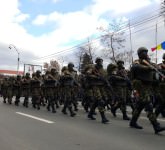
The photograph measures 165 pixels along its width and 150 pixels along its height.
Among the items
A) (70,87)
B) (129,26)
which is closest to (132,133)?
(70,87)

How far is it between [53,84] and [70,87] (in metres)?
2.45

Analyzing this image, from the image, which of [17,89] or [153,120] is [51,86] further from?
[153,120]

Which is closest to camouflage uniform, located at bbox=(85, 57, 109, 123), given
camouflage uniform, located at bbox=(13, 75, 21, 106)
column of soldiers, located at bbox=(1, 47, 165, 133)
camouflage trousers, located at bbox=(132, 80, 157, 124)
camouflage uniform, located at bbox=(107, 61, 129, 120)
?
column of soldiers, located at bbox=(1, 47, 165, 133)

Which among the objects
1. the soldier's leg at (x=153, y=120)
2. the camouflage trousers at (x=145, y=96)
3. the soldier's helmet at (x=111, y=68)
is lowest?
the soldier's leg at (x=153, y=120)

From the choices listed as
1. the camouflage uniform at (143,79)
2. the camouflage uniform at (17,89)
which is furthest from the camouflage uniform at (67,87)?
the camouflage uniform at (17,89)

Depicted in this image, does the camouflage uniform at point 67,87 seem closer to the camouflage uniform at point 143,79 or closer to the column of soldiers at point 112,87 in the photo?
the column of soldiers at point 112,87

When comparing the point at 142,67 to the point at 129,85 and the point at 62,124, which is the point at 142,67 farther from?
the point at 129,85

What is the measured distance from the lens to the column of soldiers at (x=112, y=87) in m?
8.66

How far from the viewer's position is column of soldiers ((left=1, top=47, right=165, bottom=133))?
8664 millimetres

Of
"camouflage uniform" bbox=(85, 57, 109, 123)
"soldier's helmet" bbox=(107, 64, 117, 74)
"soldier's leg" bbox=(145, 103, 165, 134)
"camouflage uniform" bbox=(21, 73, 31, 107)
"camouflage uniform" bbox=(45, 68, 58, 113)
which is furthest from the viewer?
"camouflage uniform" bbox=(21, 73, 31, 107)

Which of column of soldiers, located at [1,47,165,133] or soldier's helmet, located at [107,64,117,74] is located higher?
soldier's helmet, located at [107,64,117,74]

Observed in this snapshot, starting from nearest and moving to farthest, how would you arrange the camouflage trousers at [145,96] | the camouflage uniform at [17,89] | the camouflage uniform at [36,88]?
the camouflage trousers at [145,96]
the camouflage uniform at [36,88]
the camouflage uniform at [17,89]

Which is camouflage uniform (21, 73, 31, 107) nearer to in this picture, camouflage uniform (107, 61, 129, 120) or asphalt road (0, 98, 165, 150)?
camouflage uniform (107, 61, 129, 120)

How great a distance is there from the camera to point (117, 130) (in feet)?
29.9
